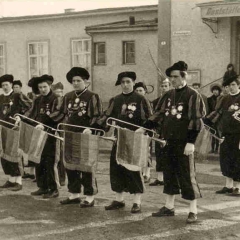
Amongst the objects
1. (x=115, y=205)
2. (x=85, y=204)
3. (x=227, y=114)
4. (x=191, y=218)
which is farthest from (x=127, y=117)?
(x=227, y=114)

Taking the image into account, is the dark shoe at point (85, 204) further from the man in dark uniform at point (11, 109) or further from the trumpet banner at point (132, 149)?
the man in dark uniform at point (11, 109)

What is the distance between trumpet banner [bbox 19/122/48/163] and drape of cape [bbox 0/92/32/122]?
38.2 inches

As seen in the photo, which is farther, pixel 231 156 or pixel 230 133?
pixel 231 156

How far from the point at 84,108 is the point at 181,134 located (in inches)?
58.6

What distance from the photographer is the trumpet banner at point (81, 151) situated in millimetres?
7688

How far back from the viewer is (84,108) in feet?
26.0

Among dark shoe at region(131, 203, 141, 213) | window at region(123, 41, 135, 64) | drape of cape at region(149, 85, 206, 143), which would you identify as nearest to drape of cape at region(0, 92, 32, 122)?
dark shoe at region(131, 203, 141, 213)

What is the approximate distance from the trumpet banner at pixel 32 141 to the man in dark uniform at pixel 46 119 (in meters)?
0.23

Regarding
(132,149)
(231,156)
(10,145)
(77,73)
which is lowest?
(231,156)

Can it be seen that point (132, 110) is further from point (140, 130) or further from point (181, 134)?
point (181, 134)

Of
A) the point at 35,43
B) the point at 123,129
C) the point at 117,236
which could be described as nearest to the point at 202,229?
the point at 117,236

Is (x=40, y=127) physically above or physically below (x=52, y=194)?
above

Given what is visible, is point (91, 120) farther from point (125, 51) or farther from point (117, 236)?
point (125, 51)

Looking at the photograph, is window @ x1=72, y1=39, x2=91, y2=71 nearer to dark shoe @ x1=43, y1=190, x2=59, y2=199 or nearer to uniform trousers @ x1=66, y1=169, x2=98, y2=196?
dark shoe @ x1=43, y1=190, x2=59, y2=199
